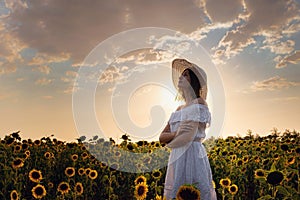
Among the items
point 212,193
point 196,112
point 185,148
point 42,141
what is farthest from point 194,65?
point 42,141

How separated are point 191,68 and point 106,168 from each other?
11.2 feet

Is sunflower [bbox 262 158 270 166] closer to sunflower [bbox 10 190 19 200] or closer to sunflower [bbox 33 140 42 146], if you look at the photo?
sunflower [bbox 10 190 19 200]

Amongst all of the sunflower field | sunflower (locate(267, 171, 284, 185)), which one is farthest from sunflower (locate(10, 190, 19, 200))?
Result: sunflower (locate(267, 171, 284, 185))

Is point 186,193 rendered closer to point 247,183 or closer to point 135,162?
point 247,183

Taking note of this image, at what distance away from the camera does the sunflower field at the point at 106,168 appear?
5555 mm

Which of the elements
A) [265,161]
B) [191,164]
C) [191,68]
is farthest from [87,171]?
[265,161]

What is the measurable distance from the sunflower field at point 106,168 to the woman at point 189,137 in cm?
80

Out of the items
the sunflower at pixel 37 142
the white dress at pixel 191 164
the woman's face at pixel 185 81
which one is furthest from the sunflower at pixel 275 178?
the sunflower at pixel 37 142

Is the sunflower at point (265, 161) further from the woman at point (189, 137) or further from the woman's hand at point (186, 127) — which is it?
the woman's hand at point (186, 127)

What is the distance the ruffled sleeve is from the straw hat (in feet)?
0.78

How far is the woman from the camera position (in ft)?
12.8

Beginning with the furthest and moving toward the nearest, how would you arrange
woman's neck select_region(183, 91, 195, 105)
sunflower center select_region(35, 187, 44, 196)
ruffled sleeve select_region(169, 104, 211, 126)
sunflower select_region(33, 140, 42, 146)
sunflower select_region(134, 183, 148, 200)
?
sunflower select_region(33, 140, 42, 146)
sunflower center select_region(35, 187, 44, 196)
sunflower select_region(134, 183, 148, 200)
woman's neck select_region(183, 91, 195, 105)
ruffled sleeve select_region(169, 104, 211, 126)

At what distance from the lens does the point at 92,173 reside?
5.55 meters

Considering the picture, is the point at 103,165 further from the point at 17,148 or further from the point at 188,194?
the point at 188,194
